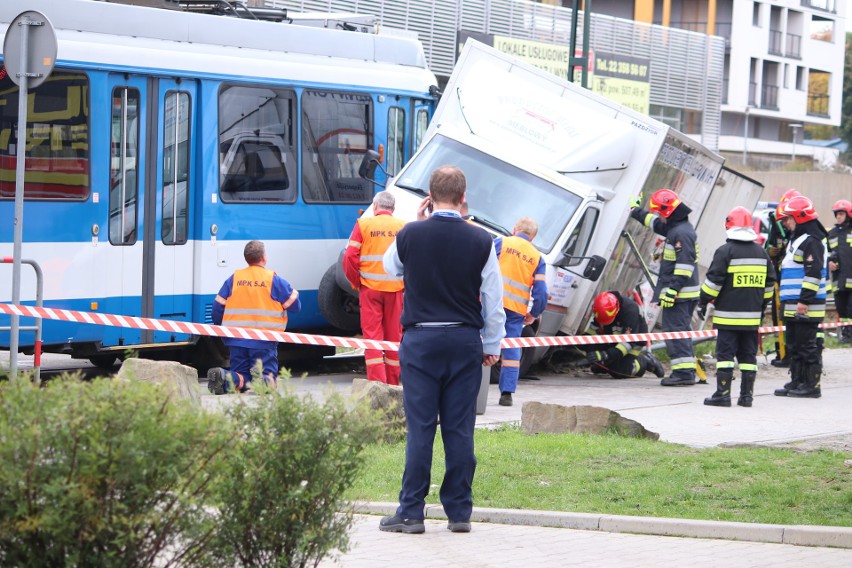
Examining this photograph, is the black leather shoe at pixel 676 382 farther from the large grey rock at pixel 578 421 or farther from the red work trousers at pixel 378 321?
the large grey rock at pixel 578 421

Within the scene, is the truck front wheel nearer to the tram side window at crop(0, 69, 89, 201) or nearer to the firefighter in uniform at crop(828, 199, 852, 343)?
the tram side window at crop(0, 69, 89, 201)

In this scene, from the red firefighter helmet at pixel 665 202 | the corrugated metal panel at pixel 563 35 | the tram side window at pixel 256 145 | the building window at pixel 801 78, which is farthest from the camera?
the building window at pixel 801 78

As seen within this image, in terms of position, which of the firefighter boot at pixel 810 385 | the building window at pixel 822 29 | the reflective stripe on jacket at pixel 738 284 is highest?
the building window at pixel 822 29

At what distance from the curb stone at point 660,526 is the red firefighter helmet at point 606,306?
742cm

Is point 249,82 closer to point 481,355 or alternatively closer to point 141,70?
point 141,70

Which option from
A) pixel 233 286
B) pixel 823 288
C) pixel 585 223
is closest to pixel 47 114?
pixel 233 286

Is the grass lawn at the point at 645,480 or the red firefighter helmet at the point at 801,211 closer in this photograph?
the grass lawn at the point at 645,480

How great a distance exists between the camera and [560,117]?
14.9m

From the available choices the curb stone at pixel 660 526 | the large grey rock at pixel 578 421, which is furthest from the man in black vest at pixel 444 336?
the large grey rock at pixel 578 421

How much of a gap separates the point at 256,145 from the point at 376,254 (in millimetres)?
2446

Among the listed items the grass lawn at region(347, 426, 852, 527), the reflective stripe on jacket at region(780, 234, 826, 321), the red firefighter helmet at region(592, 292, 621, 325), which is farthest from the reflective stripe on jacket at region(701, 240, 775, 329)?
the grass lawn at region(347, 426, 852, 527)

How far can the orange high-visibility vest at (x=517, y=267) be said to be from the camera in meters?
12.5

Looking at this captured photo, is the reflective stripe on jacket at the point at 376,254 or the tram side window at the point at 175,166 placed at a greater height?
the tram side window at the point at 175,166

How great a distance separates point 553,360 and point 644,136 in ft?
9.66
